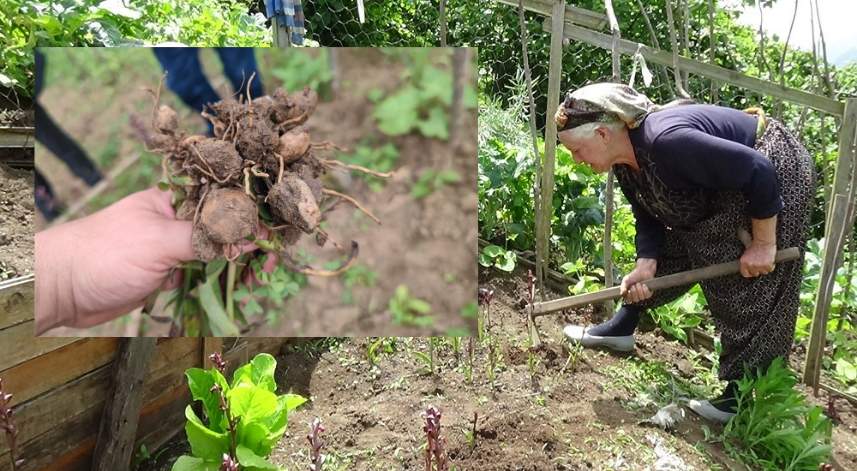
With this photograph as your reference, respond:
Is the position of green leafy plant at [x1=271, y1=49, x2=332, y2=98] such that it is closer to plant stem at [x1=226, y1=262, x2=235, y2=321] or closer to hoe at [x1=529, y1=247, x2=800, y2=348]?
plant stem at [x1=226, y1=262, x2=235, y2=321]

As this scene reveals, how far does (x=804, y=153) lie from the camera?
1915 mm

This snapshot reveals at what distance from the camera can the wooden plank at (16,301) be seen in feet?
4.30

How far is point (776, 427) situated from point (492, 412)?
3.08 feet

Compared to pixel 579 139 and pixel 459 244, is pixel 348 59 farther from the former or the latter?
pixel 579 139

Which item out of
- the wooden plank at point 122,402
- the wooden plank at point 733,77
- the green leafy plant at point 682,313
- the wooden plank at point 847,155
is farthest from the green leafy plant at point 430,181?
the green leafy plant at point 682,313

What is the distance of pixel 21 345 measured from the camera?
4.47 ft

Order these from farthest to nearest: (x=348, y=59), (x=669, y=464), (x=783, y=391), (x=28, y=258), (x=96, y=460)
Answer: (x=783, y=391), (x=669, y=464), (x=96, y=460), (x=28, y=258), (x=348, y=59)

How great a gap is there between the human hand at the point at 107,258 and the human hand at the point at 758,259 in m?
1.65

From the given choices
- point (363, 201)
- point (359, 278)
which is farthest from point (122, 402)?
point (363, 201)

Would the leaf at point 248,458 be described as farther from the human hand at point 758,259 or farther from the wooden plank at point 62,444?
the human hand at point 758,259

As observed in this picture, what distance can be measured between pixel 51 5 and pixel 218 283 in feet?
3.36

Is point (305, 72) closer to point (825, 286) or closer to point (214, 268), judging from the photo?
point (214, 268)

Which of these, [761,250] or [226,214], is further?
[761,250]

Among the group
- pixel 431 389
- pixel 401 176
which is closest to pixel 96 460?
pixel 431 389
